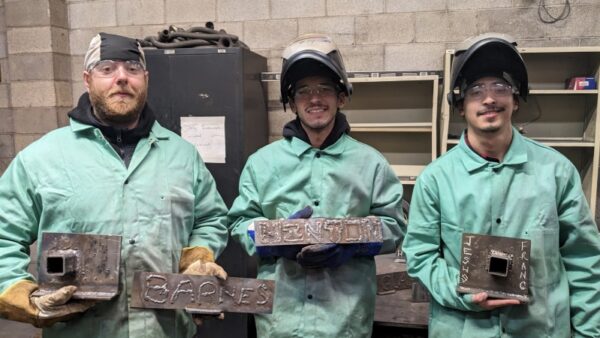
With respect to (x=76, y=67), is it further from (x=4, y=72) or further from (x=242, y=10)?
(x=242, y=10)

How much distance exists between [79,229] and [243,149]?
1.41 meters

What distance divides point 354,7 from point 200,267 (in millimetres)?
2331

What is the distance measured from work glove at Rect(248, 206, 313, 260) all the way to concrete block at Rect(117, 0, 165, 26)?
2467 mm

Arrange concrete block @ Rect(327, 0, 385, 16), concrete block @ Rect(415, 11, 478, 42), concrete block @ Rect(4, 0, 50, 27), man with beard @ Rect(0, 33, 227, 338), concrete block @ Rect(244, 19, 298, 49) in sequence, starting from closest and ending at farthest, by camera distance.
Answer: man with beard @ Rect(0, 33, 227, 338) < concrete block @ Rect(415, 11, 478, 42) < concrete block @ Rect(327, 0, 385, 16) < concrete block @ Rect(244, 19, 298, 49) < concrete block @ Rect(4, 0, 50, 27)

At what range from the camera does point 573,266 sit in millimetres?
1299

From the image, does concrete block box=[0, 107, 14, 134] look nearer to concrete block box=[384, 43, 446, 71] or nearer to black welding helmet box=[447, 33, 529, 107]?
concrete block box=[384, 43, 446, 71]

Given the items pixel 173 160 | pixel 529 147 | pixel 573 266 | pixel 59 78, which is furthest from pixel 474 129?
pixel 59 78

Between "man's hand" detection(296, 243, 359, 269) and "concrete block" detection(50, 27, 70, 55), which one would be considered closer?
"man's hand" detection(296, 243, 359, 269)

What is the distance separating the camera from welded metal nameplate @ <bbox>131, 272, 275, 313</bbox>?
4.32 ft

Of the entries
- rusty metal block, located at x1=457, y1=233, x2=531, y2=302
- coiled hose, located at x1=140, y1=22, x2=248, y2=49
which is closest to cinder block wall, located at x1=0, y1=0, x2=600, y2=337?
coiled hose, located at x1=140, y1=22, x2=248, y2=49

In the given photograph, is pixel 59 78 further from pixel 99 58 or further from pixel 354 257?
pixel 354 257

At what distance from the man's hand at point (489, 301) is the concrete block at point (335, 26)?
2283 mm

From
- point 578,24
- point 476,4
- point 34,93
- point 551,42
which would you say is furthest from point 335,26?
point 34,93

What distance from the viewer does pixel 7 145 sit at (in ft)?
11.8
